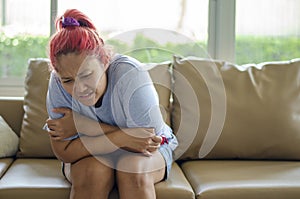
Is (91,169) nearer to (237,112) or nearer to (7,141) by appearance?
(7,141)

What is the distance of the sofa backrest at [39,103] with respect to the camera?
256 centimetres

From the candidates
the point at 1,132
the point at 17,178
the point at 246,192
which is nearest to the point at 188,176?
the point at 246,192

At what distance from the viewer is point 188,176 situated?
7.63 feet

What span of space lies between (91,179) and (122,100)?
12.9 inches

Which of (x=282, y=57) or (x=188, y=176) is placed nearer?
(x=188, y=176)

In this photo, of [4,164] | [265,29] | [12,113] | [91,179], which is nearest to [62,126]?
[91,179]

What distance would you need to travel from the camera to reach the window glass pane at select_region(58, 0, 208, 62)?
3.12 metres

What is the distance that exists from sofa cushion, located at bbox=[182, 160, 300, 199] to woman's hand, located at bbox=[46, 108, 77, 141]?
547 mm

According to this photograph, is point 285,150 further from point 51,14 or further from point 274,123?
point 51,14

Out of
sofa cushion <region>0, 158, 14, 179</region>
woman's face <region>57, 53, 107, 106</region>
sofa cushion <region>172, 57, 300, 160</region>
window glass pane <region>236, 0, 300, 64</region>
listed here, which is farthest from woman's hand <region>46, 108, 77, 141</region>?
window glass pane <region>236, 0, 300, 64</region>

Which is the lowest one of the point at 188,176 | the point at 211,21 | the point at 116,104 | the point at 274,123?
the point at 188,176

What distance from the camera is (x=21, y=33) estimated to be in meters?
3.16

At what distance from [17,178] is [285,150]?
4.01 feet

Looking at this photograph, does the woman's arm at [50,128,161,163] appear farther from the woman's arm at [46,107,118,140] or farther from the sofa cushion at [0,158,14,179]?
the sofa cushion at [0,158,14,179]
